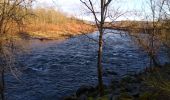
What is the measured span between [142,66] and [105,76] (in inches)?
263

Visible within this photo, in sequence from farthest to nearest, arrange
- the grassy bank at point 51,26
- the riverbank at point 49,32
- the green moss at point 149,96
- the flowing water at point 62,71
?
the grassy bank at point 51,26 < the riverbank at point 49,32 < the flowing water at point 62,71 < the green moss at point 149,96

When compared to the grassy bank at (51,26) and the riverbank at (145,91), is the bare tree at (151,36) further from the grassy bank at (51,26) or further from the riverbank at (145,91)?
the grassy bank at (51,26)

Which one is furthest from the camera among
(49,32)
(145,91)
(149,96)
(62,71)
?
(49,32)

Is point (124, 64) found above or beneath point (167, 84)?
beneath

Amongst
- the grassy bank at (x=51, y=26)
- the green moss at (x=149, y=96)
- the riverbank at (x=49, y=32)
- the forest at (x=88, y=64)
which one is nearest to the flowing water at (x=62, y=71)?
the forest at (x=88, y=64)

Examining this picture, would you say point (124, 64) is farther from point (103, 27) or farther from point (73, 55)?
point (103, 27)

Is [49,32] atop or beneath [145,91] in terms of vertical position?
atop

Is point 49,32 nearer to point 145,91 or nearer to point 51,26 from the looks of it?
point 51,26

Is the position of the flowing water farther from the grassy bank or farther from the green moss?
the grassy bank

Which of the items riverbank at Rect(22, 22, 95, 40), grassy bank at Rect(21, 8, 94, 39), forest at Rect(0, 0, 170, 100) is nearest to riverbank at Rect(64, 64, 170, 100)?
forest at Rect(0, 0, 170, 100)

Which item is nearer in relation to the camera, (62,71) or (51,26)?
(62,71)

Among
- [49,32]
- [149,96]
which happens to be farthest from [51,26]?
[149,96]

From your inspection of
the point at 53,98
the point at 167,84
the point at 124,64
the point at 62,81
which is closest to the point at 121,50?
the point at 124,64

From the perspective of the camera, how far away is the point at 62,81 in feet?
82.1
